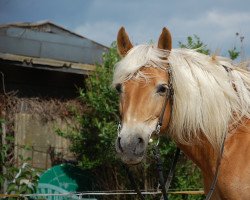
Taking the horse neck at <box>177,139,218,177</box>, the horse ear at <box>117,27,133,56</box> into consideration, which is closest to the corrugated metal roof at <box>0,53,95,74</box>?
the horse ear at <box>117,27,133,56</box>

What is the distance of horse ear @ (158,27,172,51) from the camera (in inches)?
129

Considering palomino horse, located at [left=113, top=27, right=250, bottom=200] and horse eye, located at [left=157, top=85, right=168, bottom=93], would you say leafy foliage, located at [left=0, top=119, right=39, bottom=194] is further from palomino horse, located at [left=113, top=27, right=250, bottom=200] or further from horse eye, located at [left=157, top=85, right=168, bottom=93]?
horse eye, located at [left=157, top=85, right=168, bottom=93]

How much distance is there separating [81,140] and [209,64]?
4175mm

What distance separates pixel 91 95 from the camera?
6922 millimetres

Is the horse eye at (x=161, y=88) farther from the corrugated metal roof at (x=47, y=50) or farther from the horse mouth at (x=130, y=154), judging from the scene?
the corrugated metal roof at (x=47, y=50)

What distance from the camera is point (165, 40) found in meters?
3.32

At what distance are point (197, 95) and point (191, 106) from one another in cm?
9

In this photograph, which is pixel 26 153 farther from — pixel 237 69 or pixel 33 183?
pixel 237 69

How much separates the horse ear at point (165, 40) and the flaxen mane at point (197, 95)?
4 cm

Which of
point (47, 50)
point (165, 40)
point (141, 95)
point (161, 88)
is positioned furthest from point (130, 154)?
point (47, 50)

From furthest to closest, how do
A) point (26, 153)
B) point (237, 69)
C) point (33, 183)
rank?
point (26, 153) < point (33, 183) < point (237, 69)

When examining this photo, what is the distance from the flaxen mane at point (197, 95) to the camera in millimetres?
3207

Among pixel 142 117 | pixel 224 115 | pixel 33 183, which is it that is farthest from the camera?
pixel 33 183

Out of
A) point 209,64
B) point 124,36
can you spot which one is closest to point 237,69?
point 209,64
